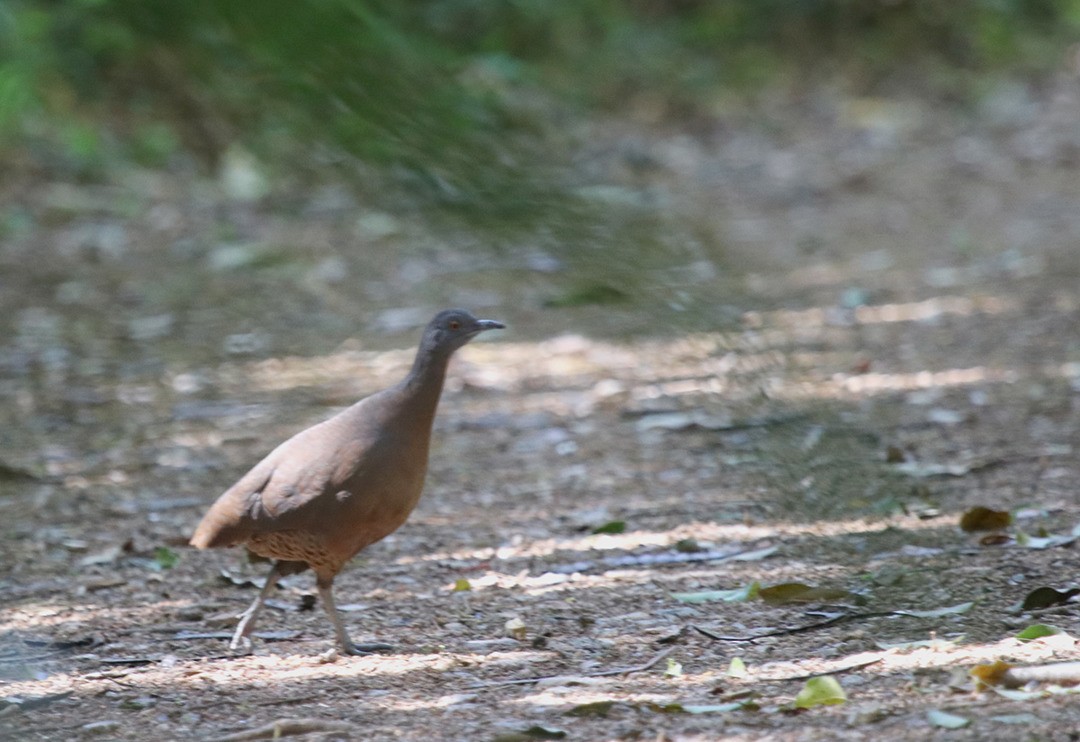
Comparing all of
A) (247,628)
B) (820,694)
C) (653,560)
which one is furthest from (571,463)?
(820,694)

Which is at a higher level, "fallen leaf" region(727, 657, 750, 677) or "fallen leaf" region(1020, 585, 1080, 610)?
"fallen leaf" region(1020, 585, 1080, 610)

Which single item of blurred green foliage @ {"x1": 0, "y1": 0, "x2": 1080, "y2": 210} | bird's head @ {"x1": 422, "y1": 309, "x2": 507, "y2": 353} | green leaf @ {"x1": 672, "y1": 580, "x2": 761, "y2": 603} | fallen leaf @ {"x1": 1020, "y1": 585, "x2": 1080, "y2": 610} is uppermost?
bird's head @ {"x1": 422, "y1": 309, "x2": 507, "y2": 353}

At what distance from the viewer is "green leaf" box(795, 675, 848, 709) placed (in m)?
2.82

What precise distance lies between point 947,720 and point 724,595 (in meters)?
1.19

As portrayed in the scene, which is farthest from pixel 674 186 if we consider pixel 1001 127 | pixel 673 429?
pixel 673 429

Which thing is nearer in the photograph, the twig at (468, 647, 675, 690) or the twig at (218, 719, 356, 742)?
the twig at (218, 719, 356, 742)

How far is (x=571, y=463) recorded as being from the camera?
18.4 ft

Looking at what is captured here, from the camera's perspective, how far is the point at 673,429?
235 inches

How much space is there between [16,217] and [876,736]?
833 cm

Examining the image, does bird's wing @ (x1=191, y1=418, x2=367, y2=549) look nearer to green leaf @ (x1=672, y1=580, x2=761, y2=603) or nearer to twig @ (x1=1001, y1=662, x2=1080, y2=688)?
green leaf @ (x1=672, y1=580, x2=761, y2=603)

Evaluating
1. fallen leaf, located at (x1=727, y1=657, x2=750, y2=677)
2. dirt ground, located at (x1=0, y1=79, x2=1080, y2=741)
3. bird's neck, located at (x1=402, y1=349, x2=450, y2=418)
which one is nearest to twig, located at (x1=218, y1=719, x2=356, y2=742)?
dirt ground, located at (x1=0, y1=79, x2=1080, y2=741)

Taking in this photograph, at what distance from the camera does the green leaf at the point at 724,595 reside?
374cm

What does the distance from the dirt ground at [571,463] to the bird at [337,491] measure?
0.24m

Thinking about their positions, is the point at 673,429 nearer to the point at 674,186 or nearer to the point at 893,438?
the point at 893,438
